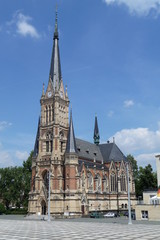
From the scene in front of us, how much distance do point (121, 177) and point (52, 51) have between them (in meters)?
43.5

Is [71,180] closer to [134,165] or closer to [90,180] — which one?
[90,180]

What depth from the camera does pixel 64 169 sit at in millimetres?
67375

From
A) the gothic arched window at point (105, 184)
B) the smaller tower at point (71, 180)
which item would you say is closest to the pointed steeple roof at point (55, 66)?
Result: the smaller tower at point (71, 180)

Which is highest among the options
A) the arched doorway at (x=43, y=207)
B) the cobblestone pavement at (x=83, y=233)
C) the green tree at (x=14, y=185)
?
the green tree at (x=14, y=185)

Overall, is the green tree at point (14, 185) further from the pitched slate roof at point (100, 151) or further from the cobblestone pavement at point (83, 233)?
the cobblestone pavement at point (83, 233)

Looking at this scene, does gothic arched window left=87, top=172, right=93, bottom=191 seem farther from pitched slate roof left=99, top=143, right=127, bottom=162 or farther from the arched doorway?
pitched slate roof left=99, top=143, right=127, bottom=162

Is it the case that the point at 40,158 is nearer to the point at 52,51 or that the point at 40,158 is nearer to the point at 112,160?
the point at 112,160

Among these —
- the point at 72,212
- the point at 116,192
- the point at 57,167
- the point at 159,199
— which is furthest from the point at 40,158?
the point at 159,199

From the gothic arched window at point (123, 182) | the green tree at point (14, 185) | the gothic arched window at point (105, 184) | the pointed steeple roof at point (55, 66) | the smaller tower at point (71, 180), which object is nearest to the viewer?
the smaller tower at point (71, 180)

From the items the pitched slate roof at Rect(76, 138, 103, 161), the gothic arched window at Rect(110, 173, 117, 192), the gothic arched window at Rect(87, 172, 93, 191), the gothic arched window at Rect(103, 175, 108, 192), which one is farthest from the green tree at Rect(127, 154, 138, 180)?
the gothic arched window at Rect(87, 172, 93, 191)

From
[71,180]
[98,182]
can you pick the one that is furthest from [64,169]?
[98,182]

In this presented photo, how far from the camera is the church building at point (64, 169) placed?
64750 millimetres

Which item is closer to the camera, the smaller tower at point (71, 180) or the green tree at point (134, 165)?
the smaller tower at point (71, 180)

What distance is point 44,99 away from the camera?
7494 centimetres
